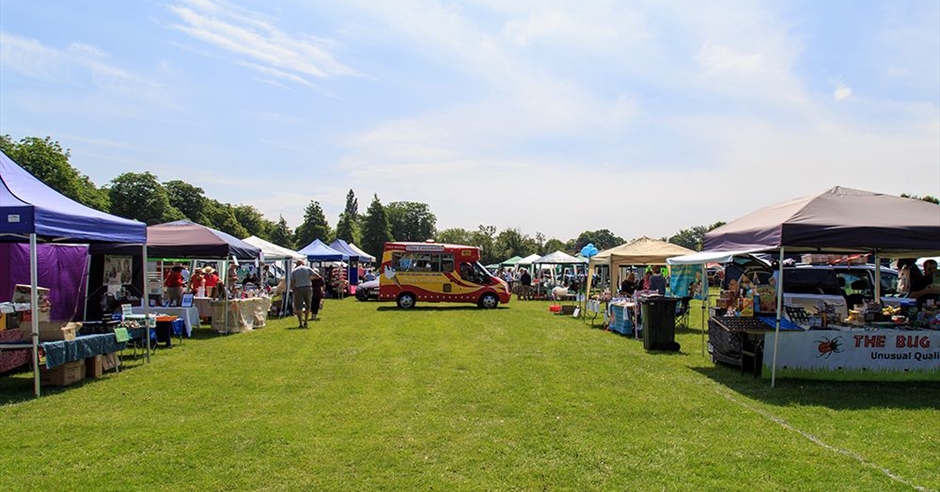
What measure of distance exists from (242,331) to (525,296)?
53.8ft

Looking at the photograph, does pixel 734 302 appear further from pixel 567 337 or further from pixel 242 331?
pixel 242 331

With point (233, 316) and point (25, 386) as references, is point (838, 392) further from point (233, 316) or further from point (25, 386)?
point (233, 316)

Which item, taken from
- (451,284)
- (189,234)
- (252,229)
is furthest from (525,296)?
(252,229)

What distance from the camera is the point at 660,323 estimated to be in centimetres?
1117

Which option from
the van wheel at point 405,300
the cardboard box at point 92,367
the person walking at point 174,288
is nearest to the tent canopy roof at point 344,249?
the van wheel at point 405,300

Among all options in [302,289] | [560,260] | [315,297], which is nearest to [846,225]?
[302,289]

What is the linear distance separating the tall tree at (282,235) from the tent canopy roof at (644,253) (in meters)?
84.5

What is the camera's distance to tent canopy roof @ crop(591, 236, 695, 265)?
17.0 m

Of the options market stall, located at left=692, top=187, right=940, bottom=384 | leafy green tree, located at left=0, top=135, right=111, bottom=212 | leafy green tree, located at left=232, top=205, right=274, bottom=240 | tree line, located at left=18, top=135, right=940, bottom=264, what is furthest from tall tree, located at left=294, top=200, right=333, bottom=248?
market stall, located at left=692, top=187, right=940, bottom=384

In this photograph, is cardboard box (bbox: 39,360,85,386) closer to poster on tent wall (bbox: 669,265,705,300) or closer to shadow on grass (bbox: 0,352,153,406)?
shadow on grass (bbox: 0,352,153,406)

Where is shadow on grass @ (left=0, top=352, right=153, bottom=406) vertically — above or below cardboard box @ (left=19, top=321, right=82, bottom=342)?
below

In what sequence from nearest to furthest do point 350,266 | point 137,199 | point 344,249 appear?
point 344,249 < point 350,266 < point 137,199

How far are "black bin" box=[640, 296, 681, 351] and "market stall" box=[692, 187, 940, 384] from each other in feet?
8.26

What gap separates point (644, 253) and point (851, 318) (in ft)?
28.1
